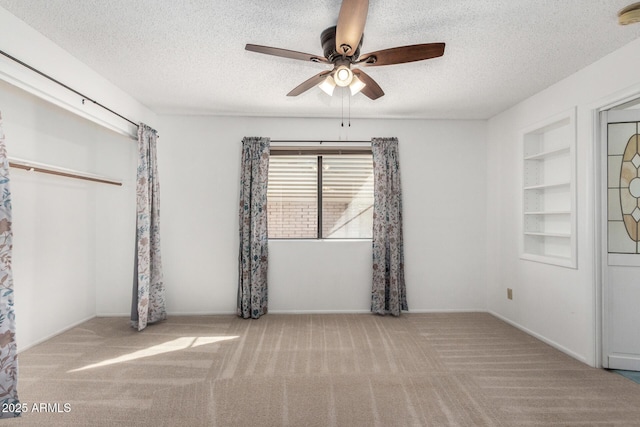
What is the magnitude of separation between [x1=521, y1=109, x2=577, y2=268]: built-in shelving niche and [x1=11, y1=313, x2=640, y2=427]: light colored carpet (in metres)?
0.97

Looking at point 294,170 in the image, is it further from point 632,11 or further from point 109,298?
point 632,11

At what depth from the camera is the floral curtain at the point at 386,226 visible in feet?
13.3

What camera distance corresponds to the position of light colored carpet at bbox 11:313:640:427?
6.63 ft

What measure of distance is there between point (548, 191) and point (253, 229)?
3.37 meters

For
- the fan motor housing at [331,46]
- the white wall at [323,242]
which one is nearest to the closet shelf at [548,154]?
the white wall at [323,242]

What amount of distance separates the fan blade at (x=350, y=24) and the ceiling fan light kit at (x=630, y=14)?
167 centimetres

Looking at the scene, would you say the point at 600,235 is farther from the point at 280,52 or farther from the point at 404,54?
the point at 280,52

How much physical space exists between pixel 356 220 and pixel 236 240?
1.60m

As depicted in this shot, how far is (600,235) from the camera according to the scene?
2693 mm

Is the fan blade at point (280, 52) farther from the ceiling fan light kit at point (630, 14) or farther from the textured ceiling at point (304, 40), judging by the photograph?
the ceiling fan light kit at point (630, 14)

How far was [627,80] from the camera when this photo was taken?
2414mm

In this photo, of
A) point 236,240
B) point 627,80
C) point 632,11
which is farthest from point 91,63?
point 627,80

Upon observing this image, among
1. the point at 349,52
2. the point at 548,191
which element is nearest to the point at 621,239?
the point at 548,191

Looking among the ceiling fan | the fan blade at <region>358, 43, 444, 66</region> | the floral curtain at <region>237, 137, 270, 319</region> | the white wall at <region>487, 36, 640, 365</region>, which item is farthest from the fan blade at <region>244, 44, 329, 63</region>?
the white wall at <region>487, 36, 640, 365</region>
